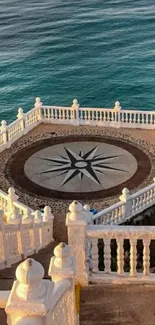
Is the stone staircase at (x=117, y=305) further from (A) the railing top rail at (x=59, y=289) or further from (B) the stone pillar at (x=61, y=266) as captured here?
(A) the railing top rail at (x=59, y=289)

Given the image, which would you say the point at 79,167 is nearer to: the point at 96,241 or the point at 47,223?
the point at 47,223

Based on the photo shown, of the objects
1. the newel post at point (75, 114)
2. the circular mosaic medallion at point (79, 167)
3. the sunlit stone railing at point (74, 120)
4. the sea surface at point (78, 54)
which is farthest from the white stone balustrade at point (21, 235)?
the sea surface at point (78, 54)

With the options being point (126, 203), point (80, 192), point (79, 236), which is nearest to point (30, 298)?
point (79, 236)

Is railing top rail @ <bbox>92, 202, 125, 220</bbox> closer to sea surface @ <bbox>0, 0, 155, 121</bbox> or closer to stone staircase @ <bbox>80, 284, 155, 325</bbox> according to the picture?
stone staircase @ <bbox>80, 284, 155, 325</bbox>

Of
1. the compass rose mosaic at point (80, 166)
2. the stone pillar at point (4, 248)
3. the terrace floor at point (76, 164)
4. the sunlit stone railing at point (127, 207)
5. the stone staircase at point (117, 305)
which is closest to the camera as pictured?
the stone staircase at point (117, 305)

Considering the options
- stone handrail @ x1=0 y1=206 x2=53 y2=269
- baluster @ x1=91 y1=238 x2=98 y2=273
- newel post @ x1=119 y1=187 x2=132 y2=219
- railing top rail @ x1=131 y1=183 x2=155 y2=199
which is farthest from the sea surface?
baluster @ x1=91 y1=238 x2=98 y2=273
